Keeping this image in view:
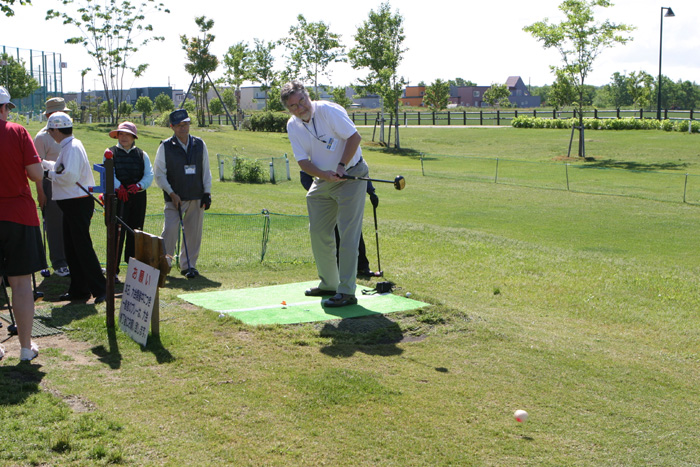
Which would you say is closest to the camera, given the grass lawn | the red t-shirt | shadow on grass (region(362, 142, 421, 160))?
the grass lawn

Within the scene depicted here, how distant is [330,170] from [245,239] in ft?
16.9

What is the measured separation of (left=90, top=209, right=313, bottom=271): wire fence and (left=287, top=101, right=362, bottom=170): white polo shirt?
3048 millimetres

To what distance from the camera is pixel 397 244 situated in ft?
38.4

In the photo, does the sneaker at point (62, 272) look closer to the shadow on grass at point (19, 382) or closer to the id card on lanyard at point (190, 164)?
the id card on lanyard at point (190, 164)

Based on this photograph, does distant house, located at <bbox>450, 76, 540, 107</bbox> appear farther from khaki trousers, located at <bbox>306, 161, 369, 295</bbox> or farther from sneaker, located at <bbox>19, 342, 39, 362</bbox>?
sneaker, located at <bbox>19, 342, 39, 362</bbox>

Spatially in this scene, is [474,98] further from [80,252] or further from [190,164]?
[80,252]

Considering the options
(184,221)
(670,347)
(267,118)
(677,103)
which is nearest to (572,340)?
(670,347)

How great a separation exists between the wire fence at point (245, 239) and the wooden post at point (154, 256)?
339 centimetres

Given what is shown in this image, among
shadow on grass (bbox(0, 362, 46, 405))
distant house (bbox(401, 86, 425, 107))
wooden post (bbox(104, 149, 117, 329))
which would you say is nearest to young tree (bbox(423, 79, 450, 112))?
distant house (bbox(401, 86, 425, 107))

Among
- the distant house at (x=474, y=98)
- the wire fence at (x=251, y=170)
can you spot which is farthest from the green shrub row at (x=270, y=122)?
the distant house at (x=474, y=98)

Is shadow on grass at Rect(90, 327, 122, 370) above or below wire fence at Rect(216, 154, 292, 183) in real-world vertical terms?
below

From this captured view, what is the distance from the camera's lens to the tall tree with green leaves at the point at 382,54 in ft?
132

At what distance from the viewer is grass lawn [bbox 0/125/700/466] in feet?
12.5

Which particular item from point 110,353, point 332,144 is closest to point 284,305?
point 332,144
